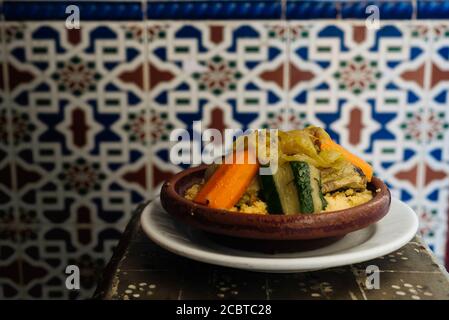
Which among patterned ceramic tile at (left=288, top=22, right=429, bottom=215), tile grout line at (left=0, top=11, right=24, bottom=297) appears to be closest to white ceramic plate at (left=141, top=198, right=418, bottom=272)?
patterned ceramic tile at (left=288, top=22, right=429, bottom=215)

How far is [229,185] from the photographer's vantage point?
37.7 inches

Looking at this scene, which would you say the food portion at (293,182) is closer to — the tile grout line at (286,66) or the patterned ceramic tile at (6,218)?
the tile grout line at (286,66)

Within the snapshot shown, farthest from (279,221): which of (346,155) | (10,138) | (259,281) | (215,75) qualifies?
(10,138)

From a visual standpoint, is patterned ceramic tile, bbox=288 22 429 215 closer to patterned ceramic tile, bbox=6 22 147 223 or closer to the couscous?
patterned ceramic tile, bbox=6 22 147 223

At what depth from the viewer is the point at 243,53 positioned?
66.6 inches

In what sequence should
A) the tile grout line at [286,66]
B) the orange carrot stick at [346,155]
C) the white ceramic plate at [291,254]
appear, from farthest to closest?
the tile grout line at [286,66]
the orange carrot stick at [346,155]
the white ceramic plate at [291,254]

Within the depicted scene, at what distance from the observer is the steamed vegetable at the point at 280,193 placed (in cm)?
95

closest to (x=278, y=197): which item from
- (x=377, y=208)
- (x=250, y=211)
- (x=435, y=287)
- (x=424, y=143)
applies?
(x=250, y=211)

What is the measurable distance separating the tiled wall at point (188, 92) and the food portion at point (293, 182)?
27.0 inches

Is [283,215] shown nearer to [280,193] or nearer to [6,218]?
[280,193]

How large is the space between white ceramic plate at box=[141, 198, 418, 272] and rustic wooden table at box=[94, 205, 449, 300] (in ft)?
0.12

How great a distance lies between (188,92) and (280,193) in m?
0.83

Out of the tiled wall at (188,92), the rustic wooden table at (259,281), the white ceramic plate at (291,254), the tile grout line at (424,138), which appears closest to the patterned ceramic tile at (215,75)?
the tiled wall at (188,92)

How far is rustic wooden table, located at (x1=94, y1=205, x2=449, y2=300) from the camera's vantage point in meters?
0.92
